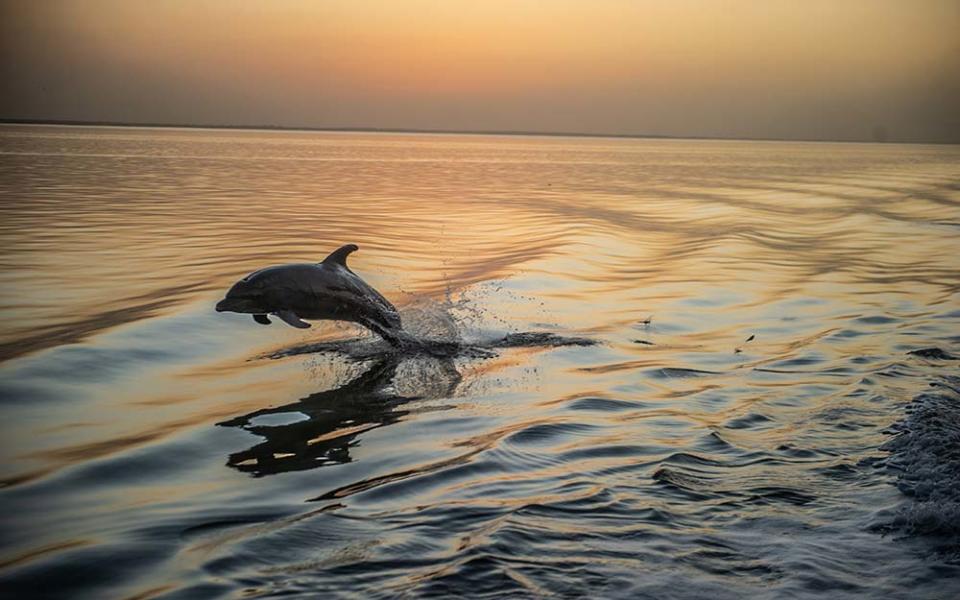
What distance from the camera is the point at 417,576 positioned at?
5020 millimetres

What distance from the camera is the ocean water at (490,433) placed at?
5.21 m

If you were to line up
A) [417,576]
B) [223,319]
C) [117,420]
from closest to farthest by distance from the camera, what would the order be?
[417,576] → [117,420] → [223,319]

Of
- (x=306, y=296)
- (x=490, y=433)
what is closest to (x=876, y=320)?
(x=490, y=433)

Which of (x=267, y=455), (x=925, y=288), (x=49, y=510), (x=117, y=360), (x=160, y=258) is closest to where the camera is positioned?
(x=49, y=510)

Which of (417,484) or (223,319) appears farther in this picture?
(223,319)

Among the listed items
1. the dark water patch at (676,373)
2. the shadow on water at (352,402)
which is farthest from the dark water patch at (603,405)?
the shadow on water at (352,402)

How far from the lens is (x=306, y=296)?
1071 centimetres

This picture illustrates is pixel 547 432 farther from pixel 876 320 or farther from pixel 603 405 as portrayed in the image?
pixel 876 320

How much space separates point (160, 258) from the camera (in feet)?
61.3

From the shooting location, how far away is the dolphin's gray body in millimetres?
10633

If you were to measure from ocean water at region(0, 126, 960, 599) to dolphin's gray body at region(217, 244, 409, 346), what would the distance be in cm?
58

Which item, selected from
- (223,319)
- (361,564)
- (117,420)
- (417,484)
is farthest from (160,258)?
(361,564)

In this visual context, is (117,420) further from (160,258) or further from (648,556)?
(160,258)

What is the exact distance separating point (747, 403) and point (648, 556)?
3864 mm
